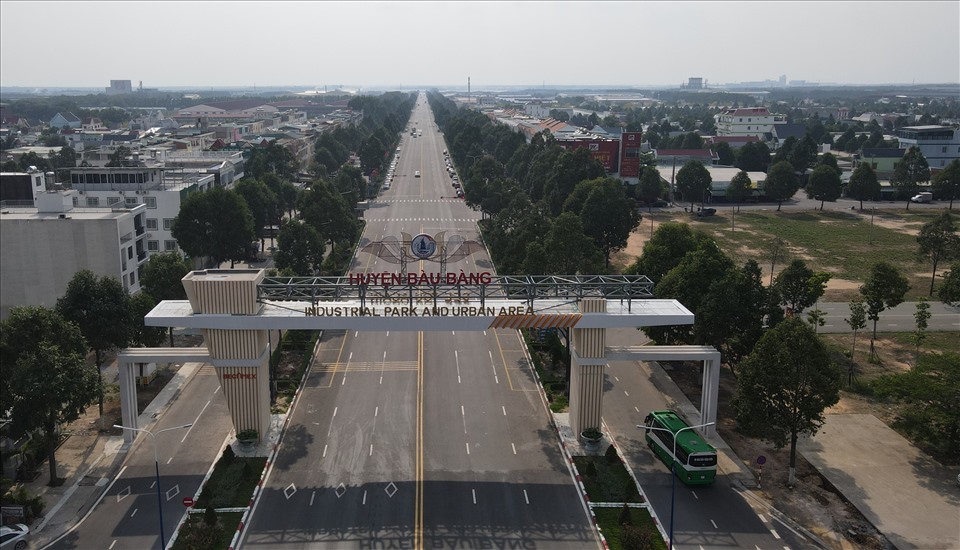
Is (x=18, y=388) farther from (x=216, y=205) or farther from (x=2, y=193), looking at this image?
(x=2, y=193)

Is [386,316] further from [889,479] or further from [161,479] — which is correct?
[889,479]

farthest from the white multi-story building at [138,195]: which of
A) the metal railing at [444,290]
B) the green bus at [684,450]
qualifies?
the green bus at [684,450]

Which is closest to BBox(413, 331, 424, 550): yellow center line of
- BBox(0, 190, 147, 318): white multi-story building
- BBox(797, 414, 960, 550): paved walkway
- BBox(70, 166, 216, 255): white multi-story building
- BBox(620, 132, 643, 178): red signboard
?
BBox(797, 414, 960, 550): paved walkway

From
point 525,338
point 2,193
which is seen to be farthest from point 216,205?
point 525,338

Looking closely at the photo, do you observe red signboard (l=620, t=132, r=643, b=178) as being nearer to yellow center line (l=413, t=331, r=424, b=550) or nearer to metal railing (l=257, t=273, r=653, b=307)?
yellow center line (l=413, t=331, r=424, b=550)

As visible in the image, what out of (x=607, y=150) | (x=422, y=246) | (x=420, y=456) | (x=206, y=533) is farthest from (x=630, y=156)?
(x=206, y=533)

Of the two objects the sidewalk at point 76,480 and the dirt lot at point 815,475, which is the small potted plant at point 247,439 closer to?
the sidewalk at point 76,480
